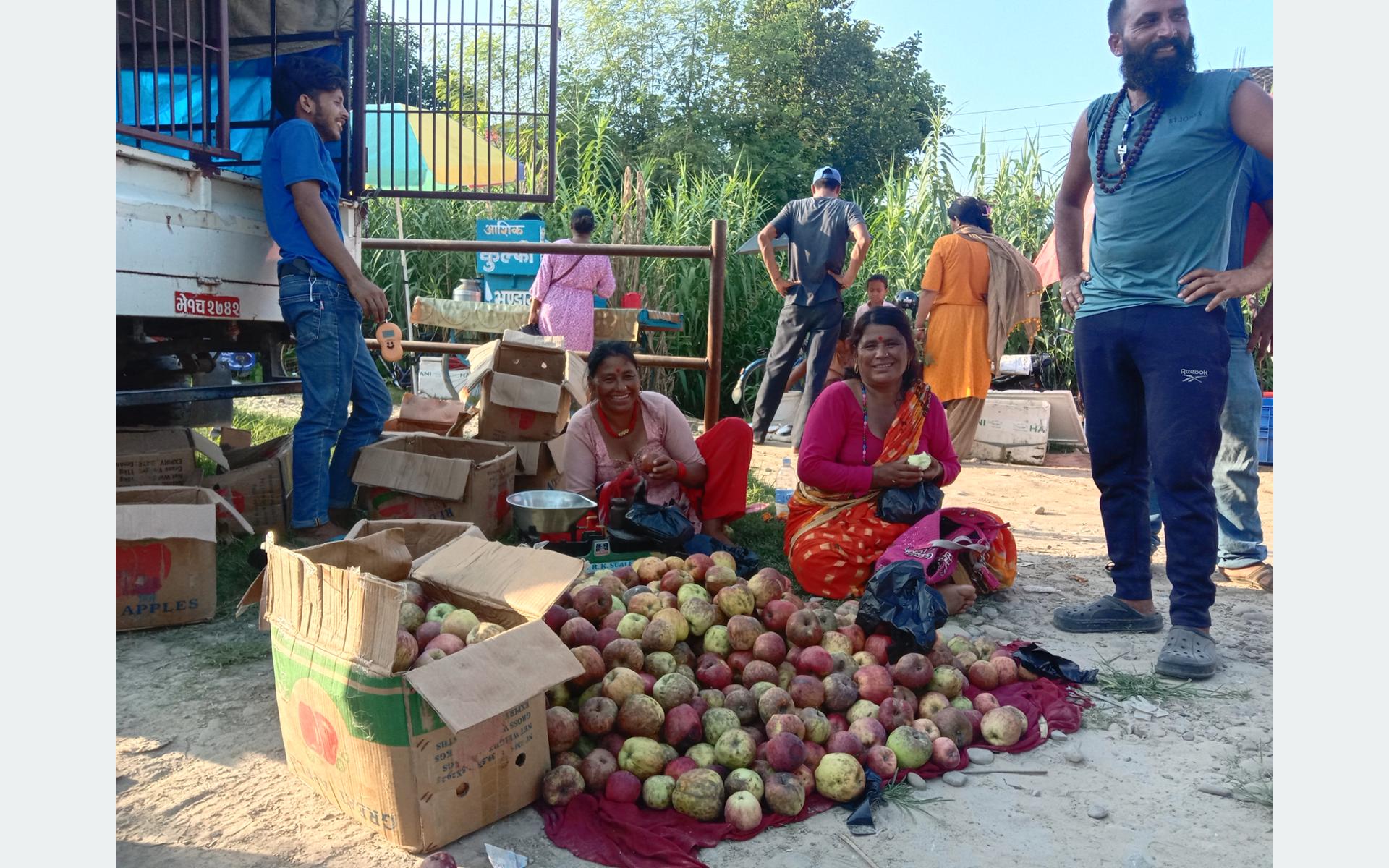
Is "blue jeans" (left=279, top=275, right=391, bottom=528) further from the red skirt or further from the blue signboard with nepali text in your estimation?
the blue signboard with nepali text

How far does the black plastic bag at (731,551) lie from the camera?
160 inches

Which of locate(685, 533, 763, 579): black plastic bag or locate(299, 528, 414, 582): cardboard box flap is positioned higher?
locate(299, 528, 414, 582): cardboard box flap

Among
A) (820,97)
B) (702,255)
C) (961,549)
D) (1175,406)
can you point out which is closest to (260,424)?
(702,255)

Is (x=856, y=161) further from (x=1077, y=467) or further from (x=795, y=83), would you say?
(x=1077, y=467)

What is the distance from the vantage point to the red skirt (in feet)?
14.9

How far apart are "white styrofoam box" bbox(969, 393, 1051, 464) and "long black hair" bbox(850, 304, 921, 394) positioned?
439cm

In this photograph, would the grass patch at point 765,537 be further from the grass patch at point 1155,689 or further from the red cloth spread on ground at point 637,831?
the red cloth spread on ground at point 637,831

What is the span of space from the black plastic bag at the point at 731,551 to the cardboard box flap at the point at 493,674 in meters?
1.78

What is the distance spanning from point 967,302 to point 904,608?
413 centimetres

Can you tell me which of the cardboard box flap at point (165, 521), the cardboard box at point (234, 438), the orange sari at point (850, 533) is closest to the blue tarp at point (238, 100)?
the cardboard box at point (234, 438)

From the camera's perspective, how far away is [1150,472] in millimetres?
3781

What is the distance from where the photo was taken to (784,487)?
639 centimetres

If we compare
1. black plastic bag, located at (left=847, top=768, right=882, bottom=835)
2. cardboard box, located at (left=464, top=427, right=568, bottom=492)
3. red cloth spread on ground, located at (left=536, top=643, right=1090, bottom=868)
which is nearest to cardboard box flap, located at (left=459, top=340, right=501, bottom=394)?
cardboard box, located at (left=464, top=427, right=568, bottom=492)

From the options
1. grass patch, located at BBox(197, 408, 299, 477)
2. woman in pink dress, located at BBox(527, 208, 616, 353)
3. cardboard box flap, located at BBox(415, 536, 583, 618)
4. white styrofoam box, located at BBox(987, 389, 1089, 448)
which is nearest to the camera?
cardboard box flap, located at BBox(415, 536, 583, 618)
